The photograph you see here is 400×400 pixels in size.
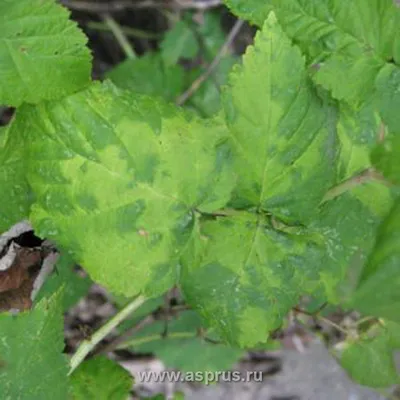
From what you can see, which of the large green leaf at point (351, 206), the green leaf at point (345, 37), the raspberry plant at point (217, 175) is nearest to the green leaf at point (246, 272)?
the raspberry plant at point (217, 175)

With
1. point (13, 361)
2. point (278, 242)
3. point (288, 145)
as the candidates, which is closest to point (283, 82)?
point (288, 145)

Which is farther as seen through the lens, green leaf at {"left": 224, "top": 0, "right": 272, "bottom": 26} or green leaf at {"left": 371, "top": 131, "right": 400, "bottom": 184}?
green leaf at {"left": 224, "top": 0, "right": 272, "bottom": 26}

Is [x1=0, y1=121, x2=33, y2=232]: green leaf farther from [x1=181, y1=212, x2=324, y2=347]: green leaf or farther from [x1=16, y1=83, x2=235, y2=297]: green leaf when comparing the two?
[x1=181, y1=212, x2=324, y2=347]: green leaf

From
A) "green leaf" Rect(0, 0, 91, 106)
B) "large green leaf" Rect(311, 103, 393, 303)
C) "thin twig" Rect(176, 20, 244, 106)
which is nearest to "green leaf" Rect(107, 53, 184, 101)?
"thin twig" Rect(176, 20, 244, 106)

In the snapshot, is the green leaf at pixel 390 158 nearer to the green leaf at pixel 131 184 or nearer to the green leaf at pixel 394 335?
the green leaf at pixel 131 184

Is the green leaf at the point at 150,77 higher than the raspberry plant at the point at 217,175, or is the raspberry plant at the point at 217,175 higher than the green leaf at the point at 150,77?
the raspberry plant at the point at 217,175

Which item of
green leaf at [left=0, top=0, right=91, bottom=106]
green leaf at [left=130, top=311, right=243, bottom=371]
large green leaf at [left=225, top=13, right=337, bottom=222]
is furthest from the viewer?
green leaf at [left=130, top=311, right=243, bottom=371]
